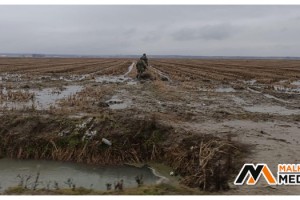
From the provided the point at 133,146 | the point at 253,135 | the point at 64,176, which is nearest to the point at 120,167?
the point at 133,146

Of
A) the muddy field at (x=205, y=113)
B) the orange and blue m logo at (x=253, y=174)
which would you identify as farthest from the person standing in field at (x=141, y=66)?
the orange and blue m logo at (x=253, y=174)

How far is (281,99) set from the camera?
21938 millimetres

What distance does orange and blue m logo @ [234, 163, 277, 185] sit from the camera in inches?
304

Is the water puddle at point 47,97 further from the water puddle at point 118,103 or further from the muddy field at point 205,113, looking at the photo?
the water puddle at point 118,103

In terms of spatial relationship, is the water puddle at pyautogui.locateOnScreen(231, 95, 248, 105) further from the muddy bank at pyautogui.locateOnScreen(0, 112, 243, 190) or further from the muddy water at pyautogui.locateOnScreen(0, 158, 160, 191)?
the muddy water at pyautogui.locateOnScreen(0, 158, 160, 191)

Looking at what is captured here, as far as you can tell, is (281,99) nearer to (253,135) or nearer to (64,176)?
(253,135)

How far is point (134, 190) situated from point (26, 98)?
1450 centimetres

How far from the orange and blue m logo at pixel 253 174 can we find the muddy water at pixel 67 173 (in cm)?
236

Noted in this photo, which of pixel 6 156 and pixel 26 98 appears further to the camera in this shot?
pixel 26 98

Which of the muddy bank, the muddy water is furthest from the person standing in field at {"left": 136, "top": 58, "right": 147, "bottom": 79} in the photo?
the muddy water

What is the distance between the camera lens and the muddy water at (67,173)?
8.98 metres

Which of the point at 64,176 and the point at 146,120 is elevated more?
the point at 146,120

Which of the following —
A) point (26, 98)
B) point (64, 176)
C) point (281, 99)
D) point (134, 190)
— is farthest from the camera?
point (281, 99)

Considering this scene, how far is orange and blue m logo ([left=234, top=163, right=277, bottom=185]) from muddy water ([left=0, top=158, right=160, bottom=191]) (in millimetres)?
2365
